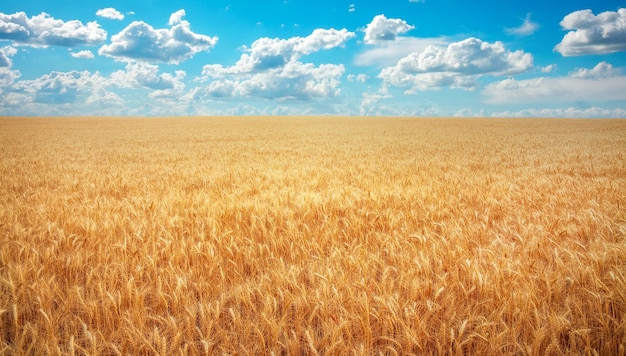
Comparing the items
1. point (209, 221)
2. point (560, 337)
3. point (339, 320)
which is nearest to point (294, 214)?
point (209, 221)

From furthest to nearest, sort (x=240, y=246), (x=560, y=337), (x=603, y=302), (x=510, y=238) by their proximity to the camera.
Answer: (x=510, y=238) → (x=240, y=246) → (x=603, y=302) → (x=560, y=337)

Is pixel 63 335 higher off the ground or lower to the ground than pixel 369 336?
lower

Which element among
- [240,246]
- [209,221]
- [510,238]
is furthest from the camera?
[209,221]

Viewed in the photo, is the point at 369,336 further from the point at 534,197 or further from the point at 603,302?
the point at 534,197

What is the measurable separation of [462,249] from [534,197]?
354 cm

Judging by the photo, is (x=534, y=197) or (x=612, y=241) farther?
(x=534, y=197)

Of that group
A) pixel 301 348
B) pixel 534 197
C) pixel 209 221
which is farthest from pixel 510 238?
pixel 209 221

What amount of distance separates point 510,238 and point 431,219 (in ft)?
3.26

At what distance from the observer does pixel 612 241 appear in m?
3.87

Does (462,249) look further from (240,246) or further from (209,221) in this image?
(209,221)

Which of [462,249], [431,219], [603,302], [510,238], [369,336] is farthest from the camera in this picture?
[431,219]

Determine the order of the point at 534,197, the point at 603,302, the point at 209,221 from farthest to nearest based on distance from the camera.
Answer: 1. the point at 534,197
2. the point at 209,221
3. the point at 603,302

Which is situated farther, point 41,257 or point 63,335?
point 41,257

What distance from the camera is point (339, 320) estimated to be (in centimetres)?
223
